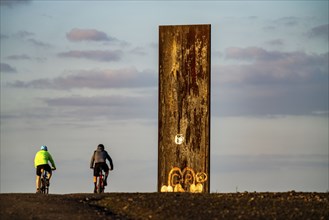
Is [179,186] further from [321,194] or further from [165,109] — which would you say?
[321,194]

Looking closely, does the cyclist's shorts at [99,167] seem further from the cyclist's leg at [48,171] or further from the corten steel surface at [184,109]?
the corten steel surface at [184,109]

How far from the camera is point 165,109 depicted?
88.1ft

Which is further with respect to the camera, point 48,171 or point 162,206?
point 48,171

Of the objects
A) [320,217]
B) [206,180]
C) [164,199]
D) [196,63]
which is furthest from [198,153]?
[320,217]

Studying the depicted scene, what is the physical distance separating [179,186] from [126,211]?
6770 mm

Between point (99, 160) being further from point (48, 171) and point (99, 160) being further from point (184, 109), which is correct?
point (184, 109)

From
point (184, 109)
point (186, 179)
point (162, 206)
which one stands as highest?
point (184, 109)

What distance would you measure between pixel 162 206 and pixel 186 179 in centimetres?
659

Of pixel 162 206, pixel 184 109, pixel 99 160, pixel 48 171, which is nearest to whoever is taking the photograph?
pixel 162 206

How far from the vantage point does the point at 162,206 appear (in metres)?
20.2

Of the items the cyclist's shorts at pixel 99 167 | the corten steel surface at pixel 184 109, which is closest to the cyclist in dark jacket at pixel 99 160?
the cyclist's shorts at pixel 99 167

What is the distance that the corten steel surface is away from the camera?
2653cm

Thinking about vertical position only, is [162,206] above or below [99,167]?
below

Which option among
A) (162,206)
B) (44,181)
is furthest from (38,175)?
(162,206)
